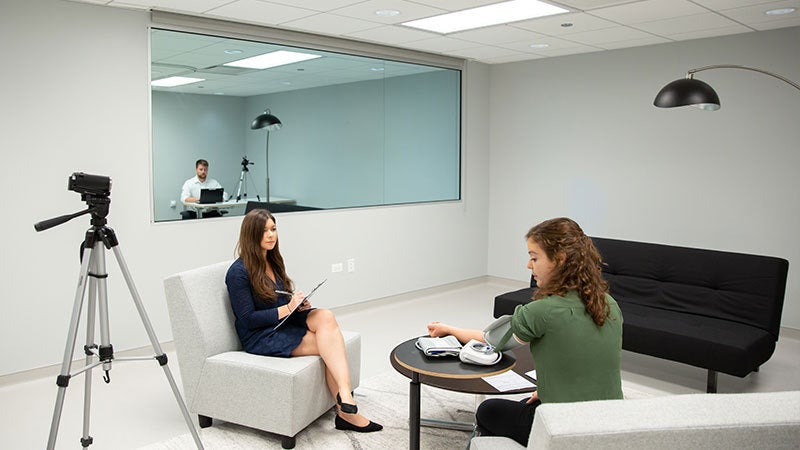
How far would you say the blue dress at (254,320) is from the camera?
3.32m

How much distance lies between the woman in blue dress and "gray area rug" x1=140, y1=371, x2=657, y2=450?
93 mm

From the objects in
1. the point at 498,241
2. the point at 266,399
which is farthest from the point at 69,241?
the point at 498,241

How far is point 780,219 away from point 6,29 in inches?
228

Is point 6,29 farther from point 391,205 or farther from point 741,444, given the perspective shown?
point 741,444

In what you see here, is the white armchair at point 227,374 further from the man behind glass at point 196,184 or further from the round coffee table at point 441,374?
the man behind glass at point 196,184

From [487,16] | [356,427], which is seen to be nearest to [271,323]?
[356,427]

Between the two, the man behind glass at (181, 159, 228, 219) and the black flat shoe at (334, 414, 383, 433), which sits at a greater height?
the man behind glass at (181, 159, 228, 219)

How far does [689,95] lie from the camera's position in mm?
3654

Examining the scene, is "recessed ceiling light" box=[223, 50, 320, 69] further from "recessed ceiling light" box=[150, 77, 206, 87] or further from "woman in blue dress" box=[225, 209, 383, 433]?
"woman in blue dress" box=[225, 209, 383, 433]

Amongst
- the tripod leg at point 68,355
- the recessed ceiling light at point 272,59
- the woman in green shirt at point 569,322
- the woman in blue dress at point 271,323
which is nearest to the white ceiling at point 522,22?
the recessed ceiling light at point 272,59

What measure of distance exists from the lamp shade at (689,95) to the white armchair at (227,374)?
245 cm

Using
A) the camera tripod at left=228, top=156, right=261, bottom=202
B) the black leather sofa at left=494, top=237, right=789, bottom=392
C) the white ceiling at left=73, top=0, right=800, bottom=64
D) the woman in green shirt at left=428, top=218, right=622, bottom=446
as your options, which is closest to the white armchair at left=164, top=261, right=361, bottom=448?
the woman in green shirt at left=428, top=218, right=622, bottom=446

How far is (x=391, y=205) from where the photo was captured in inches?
249

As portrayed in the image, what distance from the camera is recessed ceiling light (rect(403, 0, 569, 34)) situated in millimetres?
4344
